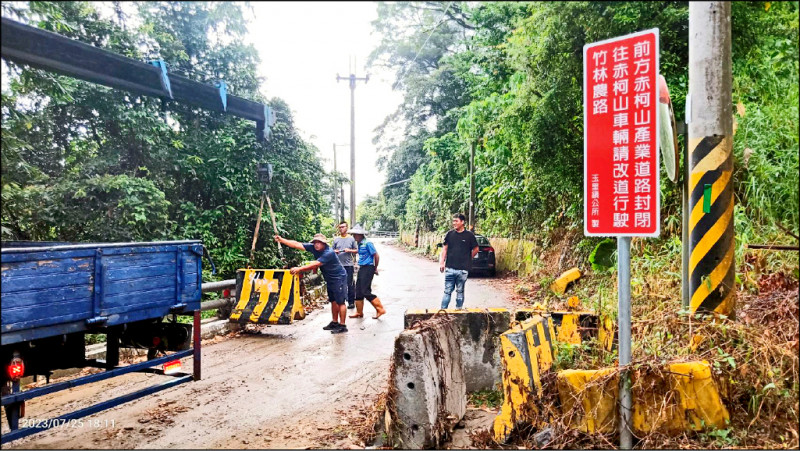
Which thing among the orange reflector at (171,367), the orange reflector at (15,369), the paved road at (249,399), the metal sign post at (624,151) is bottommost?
the paved road at (249,399)

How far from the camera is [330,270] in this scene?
8.01 metres

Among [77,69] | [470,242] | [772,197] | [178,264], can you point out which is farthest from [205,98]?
[772,197]

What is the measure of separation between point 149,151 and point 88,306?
4680mm

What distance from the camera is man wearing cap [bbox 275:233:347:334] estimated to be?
7918mm

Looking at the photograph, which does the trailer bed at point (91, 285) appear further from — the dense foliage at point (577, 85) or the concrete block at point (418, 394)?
the dense foliage at point (577, 85)

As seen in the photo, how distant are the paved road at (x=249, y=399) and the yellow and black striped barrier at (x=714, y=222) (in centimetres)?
323

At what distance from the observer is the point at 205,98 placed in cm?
693

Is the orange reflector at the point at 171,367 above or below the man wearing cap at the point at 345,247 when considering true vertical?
below

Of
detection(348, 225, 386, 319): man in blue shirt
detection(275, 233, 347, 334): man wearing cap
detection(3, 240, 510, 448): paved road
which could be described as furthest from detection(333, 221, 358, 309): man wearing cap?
detection(3, 240, 510, 448): paved road

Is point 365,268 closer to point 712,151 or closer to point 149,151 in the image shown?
point 149,151

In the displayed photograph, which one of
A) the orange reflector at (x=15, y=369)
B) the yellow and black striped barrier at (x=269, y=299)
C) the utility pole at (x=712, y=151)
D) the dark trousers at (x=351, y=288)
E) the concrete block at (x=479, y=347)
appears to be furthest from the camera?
the dark trousers at (x=351, y=288)

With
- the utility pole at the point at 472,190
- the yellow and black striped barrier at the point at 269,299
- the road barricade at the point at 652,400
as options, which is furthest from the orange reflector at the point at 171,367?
the utility pole at the point at 472,190

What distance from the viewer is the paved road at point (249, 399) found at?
159 inches

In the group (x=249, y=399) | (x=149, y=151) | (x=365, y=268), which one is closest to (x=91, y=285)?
(x=249, y=399)
